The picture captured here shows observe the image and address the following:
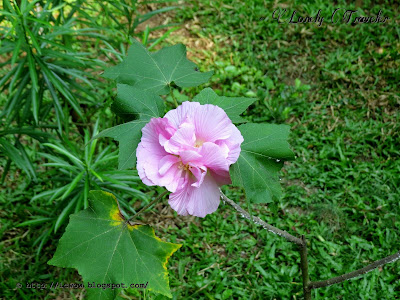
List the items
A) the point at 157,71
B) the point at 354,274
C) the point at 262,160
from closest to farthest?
1. the point at 262,160
2. the point at 157,71
3. the point at 354,274

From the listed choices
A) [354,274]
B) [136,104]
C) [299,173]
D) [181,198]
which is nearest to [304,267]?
[354,274]

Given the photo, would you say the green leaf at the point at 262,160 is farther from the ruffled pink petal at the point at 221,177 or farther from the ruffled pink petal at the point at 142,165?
the ruffled pink petal at the point at 142,165

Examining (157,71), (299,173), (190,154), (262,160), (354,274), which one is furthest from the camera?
(299,173)

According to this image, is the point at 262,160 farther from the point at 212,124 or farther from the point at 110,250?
the point at 110,250

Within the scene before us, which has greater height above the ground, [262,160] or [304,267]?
[262,160]

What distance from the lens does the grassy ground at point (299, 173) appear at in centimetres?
231

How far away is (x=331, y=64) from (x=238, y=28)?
930 mm

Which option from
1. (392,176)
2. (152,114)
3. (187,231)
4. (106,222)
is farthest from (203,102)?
(392,176)

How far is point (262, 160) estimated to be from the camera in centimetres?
101

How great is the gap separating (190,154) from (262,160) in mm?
238

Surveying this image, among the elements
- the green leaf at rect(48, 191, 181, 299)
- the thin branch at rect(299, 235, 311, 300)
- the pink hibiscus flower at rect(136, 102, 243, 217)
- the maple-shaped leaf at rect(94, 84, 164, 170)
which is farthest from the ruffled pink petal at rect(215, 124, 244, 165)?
the thin branch at rect(299, 235, 311, 300)

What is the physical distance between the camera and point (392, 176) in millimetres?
2688

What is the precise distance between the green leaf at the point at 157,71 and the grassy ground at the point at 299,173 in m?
1.17

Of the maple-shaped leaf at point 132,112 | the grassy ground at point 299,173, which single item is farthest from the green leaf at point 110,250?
the grassy ground at point 299,173
